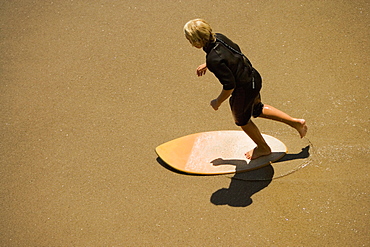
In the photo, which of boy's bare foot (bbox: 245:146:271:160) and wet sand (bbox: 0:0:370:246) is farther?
boy's bare foot (bbox: 245:146:271:160)

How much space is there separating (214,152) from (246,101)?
2.77ft

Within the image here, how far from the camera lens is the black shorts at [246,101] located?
348 cm

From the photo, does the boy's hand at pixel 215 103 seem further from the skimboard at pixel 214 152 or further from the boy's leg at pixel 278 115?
the skimboard at pixel 214 152

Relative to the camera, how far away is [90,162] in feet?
14.3

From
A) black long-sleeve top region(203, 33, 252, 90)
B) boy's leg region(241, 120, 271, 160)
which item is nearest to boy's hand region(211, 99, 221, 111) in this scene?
black long-sleeve top region(203, 33, 252, 90)

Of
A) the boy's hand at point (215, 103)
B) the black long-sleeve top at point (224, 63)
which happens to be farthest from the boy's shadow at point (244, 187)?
the black long-sleeve top at point (224, 63)

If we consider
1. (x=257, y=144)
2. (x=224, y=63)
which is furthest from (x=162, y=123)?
(x=224, y=63)

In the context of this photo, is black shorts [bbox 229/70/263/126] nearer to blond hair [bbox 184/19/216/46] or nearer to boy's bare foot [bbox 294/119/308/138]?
boy's bare foot [bbox 294/119/308/138]

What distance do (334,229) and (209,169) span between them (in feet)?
4.14

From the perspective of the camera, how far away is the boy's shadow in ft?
12.2

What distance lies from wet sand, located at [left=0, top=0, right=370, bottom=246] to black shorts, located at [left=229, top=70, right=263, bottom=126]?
619mm

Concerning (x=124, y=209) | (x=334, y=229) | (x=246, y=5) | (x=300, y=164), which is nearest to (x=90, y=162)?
(x=124, y=209)

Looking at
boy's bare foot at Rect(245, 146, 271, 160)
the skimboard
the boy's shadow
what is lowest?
the boy's shadow

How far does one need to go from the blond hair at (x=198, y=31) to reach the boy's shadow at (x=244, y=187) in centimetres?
139
